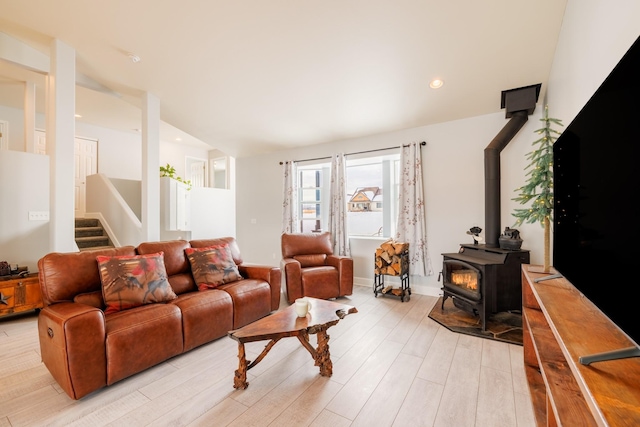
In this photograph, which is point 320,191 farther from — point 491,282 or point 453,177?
point 491,282

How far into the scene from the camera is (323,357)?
2004mm

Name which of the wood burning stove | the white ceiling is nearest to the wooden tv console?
the wood burning stove

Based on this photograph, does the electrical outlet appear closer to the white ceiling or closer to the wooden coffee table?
the white ceiling

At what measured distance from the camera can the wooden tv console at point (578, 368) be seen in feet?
2.12

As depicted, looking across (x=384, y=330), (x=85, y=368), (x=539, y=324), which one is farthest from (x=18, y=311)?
(x=539, y=324)

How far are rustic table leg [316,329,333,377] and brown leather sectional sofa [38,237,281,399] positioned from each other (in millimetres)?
1031

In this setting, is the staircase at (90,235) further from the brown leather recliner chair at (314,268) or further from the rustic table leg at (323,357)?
the rustic table leg at (323,357)

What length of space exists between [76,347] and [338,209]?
3685mm

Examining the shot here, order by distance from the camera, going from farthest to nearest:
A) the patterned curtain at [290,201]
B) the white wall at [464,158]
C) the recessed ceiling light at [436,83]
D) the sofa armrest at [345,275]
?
the patterned curtain at [290,201] < the sofa armrest at [345,275] < the recessed ceiling light at [436,83] < the white wall at [464,158]

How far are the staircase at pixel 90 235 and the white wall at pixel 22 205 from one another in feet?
3.90

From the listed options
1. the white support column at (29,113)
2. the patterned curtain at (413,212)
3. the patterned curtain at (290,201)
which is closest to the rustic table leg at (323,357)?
the patterned curtain at (413,212)

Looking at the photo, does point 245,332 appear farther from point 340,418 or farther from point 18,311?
point 18,311

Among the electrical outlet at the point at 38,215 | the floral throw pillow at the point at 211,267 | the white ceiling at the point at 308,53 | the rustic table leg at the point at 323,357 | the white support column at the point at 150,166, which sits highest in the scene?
the white ceiling at the point at 308,53

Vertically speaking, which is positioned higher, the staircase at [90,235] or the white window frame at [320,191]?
the white window frame at [320,191]
